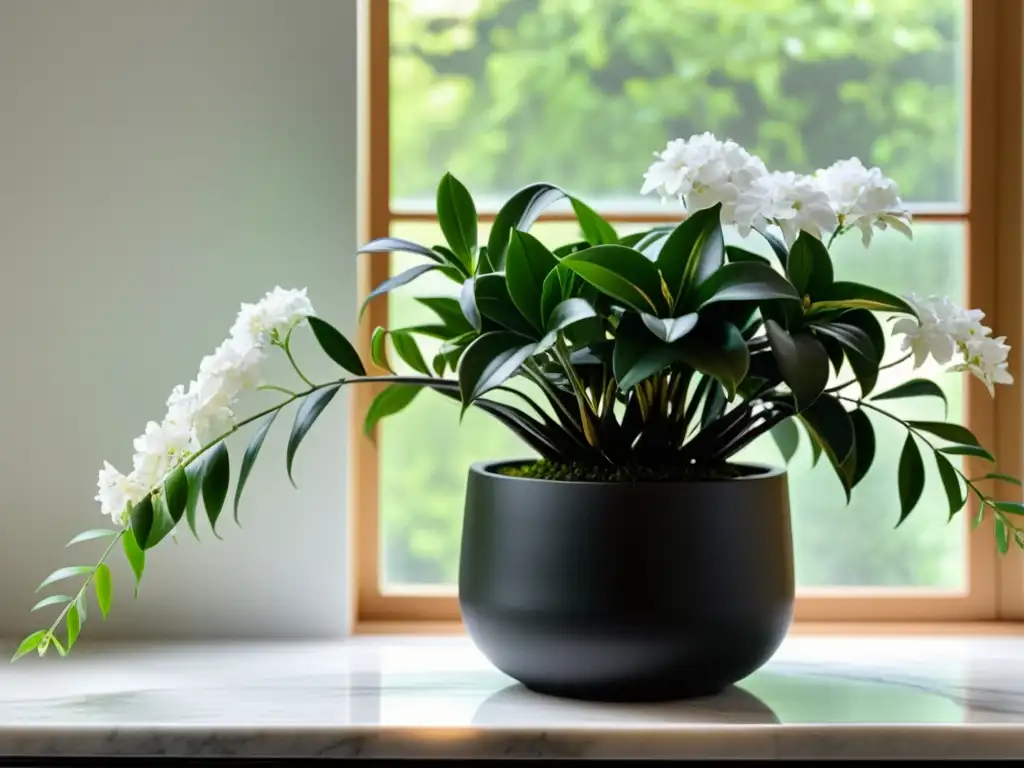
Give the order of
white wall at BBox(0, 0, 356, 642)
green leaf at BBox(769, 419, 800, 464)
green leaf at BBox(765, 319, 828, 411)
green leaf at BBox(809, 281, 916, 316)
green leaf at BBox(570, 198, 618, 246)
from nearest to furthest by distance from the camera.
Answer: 1. green leaf at BBox(765, 319, 828, 411)
2. green leaf at BBox(809, 281, 916, 316)
3. green leaf at BBox(570, 198, 618, 246)
4. green leaf at BBox(769, 419, 800, 464)
5. white wall at BBox(0, 0, 356, 642)

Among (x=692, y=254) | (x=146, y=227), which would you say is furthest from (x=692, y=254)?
(x=146, y=227)

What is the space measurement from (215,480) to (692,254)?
0.48 meters

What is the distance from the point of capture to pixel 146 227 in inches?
53.1

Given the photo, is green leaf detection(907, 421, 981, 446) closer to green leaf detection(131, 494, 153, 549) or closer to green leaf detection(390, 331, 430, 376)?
green leaf detection(390, 331, 430, 376)

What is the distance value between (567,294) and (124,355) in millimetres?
619

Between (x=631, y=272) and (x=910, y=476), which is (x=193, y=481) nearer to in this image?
(x=631, y=272)

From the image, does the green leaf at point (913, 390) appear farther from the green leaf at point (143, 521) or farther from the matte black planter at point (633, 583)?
the green leaf at point (143, 521)

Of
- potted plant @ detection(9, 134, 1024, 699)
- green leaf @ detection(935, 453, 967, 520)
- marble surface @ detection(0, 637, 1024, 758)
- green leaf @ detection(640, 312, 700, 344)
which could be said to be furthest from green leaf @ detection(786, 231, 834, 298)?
marble surface @ detection(0, 637, 1024, 758)

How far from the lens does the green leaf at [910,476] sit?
112 centimetres

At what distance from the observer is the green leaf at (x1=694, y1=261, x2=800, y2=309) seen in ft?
2.99

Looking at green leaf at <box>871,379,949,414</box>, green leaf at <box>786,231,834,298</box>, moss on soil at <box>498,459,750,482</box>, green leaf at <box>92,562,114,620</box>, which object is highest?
green leaf at <box>786,231,834,298</box>

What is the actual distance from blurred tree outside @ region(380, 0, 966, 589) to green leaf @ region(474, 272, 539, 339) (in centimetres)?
46

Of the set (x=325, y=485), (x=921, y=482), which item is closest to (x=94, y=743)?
(x=325, y=485)

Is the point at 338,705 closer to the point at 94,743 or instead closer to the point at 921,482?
the point at 94,743
